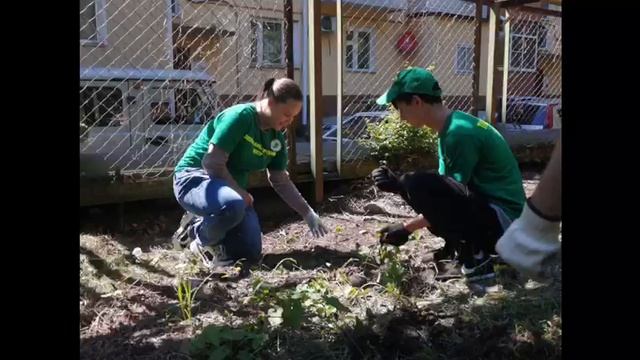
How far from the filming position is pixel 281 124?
3965mm

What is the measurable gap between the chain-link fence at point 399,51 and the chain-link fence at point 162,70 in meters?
1.00

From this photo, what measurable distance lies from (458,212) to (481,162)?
314 millimetres

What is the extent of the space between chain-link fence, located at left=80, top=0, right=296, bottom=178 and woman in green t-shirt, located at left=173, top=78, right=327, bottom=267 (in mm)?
632

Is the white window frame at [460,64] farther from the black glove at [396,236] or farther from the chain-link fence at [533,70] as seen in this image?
the black glove at [396,236]

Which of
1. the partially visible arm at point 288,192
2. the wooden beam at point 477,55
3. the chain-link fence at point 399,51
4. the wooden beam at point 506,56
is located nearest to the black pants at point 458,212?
the partially visible arm at point 288,192

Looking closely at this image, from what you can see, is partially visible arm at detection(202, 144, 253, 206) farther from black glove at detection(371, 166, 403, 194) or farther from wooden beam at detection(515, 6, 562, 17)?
wooden beam at detection(515, 6, 562, 17)

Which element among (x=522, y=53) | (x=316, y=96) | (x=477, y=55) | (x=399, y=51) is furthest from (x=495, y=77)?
(x=399, y=51)

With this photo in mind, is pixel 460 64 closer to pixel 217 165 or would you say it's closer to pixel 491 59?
pixel 491 59

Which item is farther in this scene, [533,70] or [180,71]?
[533,70]

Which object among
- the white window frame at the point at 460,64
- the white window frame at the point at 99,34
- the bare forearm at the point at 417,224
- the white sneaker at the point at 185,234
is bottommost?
the white sneaker at the point at 185,234

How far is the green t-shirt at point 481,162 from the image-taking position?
3.43m

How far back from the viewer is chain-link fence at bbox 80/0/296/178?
505cm

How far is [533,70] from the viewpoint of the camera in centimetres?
948
